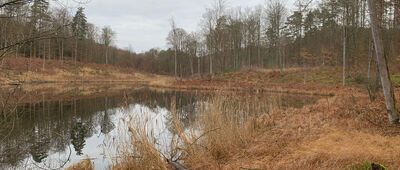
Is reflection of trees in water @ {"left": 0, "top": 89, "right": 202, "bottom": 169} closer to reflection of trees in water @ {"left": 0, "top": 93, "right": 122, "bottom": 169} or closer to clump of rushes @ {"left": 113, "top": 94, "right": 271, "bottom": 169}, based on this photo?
reflection of trees in water @ {"left": 0, "top": 93, "right": 122, "bottom": 169}

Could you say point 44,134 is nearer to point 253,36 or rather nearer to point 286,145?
point 286,145

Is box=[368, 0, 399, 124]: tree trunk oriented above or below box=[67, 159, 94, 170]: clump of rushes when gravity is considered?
above

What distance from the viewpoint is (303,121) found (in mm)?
6383

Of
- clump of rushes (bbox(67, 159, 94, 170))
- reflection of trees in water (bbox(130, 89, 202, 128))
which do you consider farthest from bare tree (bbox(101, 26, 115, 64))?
clump of rushes (bbox(67, 159, 94, 170))

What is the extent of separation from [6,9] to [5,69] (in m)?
0.98

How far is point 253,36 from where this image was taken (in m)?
34.5

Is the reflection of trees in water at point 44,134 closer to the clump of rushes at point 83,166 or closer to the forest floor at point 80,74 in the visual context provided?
the clump of rushes at point 83,166

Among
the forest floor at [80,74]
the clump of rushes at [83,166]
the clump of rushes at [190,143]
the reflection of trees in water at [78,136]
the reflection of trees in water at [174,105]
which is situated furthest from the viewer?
the forest floor at [80,74]

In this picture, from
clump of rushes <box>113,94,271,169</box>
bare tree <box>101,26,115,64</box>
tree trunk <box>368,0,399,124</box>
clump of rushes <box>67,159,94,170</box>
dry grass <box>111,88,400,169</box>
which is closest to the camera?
dry grass <box>111,88,400,169</box>

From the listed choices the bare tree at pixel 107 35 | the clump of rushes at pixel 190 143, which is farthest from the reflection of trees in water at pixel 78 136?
the bare tree at pixel 107 35

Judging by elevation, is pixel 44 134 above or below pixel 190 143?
below

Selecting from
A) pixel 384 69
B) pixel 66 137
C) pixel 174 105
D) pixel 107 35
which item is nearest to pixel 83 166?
pixel 174 105

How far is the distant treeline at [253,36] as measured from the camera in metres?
3.51

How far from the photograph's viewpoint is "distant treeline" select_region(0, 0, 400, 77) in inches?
138
